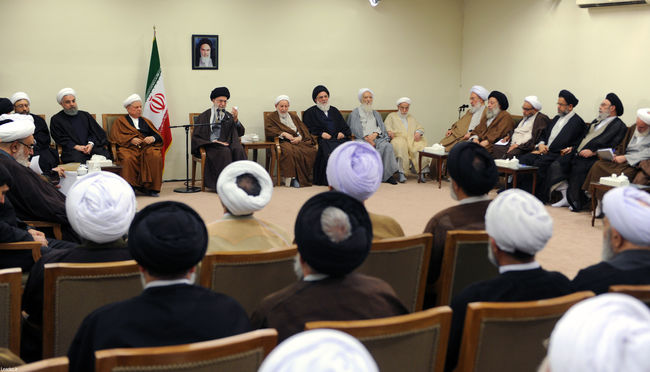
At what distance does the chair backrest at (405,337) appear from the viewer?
5.91 ft

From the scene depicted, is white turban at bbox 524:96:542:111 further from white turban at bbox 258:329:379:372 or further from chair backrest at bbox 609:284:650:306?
white turban at bbox 258:329:379:372

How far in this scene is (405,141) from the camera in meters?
10.4

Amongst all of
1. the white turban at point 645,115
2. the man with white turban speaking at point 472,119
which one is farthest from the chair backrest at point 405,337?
the man with white turban speaking at point 472,119

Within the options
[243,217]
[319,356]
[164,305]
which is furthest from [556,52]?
[319,356]

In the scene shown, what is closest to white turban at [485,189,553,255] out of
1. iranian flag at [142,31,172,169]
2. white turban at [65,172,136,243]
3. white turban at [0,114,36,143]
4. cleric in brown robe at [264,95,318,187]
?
white turban at [65,172,136,243]

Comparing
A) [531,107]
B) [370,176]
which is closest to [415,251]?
[370,176]

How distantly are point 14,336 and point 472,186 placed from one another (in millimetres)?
2306

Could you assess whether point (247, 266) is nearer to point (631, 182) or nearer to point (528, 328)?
point (528, 328)

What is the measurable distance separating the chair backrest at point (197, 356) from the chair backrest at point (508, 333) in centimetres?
66

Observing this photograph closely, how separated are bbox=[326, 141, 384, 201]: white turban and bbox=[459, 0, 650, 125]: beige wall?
20.1 ft

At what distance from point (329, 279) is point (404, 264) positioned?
1.01 meters

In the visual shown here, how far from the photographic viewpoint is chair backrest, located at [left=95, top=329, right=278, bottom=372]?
162cm

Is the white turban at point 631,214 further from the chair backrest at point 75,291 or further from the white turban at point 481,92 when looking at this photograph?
the white turban at point 481,92

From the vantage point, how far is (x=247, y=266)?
2.75 m
